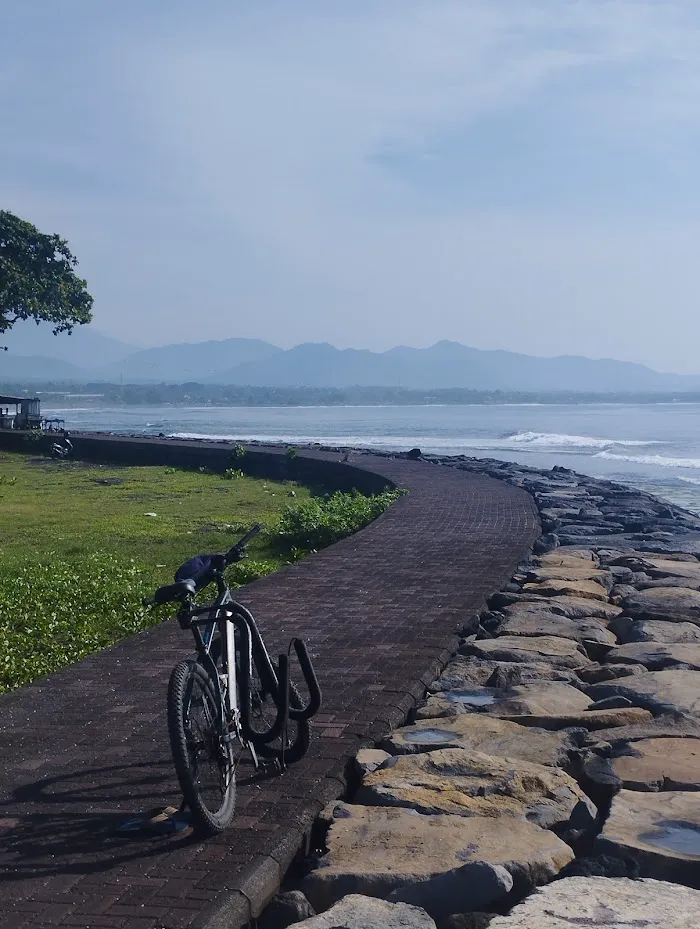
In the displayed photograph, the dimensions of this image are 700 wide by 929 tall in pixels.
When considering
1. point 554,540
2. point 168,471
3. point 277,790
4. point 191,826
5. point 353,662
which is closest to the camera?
point 191,826

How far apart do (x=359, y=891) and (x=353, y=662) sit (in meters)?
2.61

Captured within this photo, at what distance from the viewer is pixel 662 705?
498cm

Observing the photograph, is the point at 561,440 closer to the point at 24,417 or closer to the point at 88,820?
the point at 24,417

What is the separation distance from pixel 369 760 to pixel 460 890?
1129 mm

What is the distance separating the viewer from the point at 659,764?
424cm

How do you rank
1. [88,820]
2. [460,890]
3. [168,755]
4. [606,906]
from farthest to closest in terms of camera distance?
[168,755]
[88,820]
[460,890]
[606,906]

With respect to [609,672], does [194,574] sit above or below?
above

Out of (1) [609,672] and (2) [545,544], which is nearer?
(1) [609,672]

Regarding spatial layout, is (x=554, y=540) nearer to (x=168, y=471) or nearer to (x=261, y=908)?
(x=261, y=908)

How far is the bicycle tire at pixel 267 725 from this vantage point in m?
4.14

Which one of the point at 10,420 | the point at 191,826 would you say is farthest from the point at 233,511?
the point at 10,420

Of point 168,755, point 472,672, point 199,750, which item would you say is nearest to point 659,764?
point 472,672

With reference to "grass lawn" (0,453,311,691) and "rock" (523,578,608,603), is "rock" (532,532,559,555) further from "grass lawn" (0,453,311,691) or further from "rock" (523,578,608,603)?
"grass lawn" (0,453,311,691)

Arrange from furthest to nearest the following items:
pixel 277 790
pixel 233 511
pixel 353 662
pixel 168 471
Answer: pixel 168 471 → pixel 233 511 → pixel 353 662 → pixel 277 790
